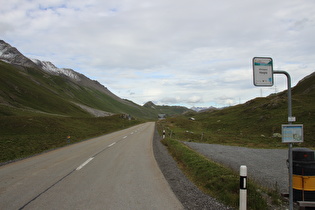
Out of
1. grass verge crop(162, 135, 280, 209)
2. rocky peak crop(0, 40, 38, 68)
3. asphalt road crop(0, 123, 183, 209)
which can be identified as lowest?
asphalt road crop(0, 123, 183, 209)

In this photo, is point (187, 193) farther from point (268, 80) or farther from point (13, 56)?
point (13, 56)

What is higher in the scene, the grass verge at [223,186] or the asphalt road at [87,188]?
the grass verge at [223,186]

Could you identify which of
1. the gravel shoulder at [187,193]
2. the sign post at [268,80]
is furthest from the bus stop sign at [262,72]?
the gravel shoulder at [187,193]

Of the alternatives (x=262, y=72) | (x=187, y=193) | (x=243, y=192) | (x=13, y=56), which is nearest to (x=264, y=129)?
(x=187, y=193)

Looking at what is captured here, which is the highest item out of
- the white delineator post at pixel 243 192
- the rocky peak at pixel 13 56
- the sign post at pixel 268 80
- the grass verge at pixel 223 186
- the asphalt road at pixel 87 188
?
the rocky peak at pixel 13 56

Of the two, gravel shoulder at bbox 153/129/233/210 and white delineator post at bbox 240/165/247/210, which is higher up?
white delineator post at bbox 240/165/247/210

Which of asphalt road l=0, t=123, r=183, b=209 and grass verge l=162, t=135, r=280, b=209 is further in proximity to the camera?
asphalt road l=0, t=123, r=183, b=209

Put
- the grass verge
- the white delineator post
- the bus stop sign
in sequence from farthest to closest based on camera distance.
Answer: the grass verge < the white delineator post < the bus stop sign

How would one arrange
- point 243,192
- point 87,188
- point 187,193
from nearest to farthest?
1. point 243,192
2. point 187,193
3. point 87,188

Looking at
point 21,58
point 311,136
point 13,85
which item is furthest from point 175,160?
point 21,58

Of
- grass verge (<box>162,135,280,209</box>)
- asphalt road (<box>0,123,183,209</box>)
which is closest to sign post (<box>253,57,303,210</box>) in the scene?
grass verge (<box>162,135,280,209</box>)

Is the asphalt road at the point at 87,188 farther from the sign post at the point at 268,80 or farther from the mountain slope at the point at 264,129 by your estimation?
the mountain slope at the point at 264,129

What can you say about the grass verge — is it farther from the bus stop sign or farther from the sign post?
the bus stop sign

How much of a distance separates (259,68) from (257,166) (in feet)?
26.2
